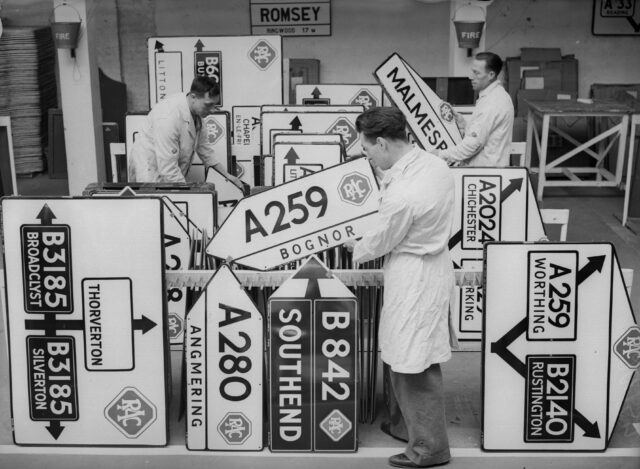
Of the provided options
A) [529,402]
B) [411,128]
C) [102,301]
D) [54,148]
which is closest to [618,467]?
[529,402]

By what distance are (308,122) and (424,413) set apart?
378cm

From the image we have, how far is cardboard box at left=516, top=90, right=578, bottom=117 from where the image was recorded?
1152cm

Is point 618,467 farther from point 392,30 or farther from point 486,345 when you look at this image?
point 392,30

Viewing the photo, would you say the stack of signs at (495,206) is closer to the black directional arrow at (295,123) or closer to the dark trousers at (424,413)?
the dark trousers at (424,413)

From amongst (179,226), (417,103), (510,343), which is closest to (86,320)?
(179,226)

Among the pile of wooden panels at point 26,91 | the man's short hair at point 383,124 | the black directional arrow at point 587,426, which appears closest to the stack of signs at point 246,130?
the pile of wooden panels at point 26,91

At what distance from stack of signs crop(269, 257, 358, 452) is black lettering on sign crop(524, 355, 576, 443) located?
0.84 m

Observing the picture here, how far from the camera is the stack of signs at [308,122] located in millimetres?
7543

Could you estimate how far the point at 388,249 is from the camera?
4.17m

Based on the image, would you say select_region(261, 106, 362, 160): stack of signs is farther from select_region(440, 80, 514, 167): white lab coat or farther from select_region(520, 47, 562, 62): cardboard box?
select_region(520, 47, 562, 62): cardboard box

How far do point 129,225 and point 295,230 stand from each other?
2.74 ft

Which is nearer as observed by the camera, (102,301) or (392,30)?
(102,301)

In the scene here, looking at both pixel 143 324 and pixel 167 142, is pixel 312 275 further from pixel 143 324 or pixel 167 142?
pixel 167 142

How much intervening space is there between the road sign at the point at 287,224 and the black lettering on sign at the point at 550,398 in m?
1.10
